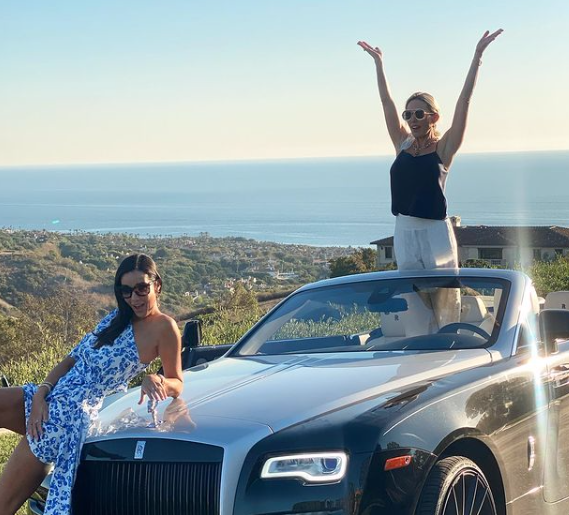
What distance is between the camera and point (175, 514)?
4.17 meters

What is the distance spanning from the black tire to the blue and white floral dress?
1.52 metres

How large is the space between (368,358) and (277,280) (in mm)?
35829

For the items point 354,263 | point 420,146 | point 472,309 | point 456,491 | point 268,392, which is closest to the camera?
point 456,491

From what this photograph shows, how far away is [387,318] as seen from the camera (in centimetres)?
615

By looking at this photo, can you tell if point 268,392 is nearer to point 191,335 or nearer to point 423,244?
point 191,335

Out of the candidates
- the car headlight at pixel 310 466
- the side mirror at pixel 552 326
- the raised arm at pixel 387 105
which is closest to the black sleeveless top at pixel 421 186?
the raised arm at pixel 387 105

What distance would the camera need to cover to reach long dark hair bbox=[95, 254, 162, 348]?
5.09 m

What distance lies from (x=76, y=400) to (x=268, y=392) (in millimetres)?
897

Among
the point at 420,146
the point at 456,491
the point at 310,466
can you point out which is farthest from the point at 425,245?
the point at 310,466

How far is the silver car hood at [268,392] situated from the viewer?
4.30 m

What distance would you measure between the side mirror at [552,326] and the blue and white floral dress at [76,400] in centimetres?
210

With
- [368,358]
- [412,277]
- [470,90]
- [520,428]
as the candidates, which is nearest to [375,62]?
[470,90]

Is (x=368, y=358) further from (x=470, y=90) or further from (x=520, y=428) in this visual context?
(x=470, y=90)

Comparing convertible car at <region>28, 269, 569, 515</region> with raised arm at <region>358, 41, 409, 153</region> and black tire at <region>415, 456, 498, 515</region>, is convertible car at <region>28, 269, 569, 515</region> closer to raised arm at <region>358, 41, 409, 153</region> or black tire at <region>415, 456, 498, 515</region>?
black tire at <region>415, 456, 498, 515</region>
